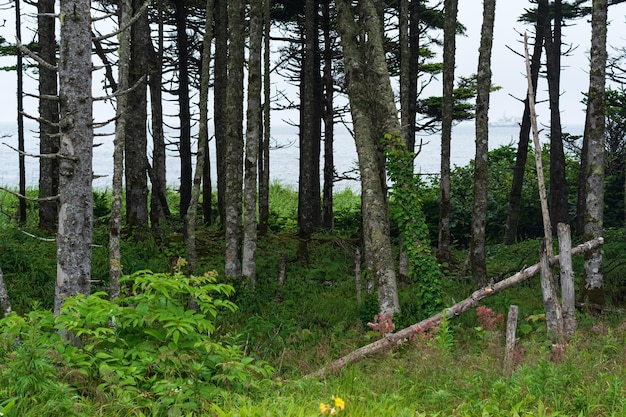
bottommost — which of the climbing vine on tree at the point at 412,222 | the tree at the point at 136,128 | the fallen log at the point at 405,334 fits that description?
the fallen log at the point at 405,334

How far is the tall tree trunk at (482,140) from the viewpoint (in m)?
14.0

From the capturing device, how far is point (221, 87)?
21250 mm

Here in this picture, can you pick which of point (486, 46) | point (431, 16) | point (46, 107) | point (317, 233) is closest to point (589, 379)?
point (486, 46)

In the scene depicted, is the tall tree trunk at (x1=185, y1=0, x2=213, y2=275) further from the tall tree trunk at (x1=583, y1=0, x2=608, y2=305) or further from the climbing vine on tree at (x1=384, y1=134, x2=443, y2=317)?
the tall tree trunk at (x1=583, y1=0, x2=608, y2=305)

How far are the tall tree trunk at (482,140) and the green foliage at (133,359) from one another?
9484 mm

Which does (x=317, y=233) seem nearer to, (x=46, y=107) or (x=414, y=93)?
(x=414, y=93)

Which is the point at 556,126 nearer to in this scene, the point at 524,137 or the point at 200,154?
the point at 524,137

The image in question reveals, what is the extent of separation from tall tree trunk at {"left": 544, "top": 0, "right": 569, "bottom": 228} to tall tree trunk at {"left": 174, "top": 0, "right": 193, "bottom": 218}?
13489 millimetres

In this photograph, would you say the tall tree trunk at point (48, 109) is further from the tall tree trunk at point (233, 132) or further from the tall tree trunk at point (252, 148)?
the tall tree trunk at point (252, 148)

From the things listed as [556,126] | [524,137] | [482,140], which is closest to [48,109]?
[482,140]

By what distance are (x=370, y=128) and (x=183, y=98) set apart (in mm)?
13936

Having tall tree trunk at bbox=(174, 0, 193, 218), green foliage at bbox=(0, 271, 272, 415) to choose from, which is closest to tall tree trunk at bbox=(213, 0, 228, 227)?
tall tree trunk at bbox=(174, 0, 193, 218)

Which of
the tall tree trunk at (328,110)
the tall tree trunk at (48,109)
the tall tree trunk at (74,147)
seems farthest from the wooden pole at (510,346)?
the tall tree trunk at (328,110)

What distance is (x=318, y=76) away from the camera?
968 inches
